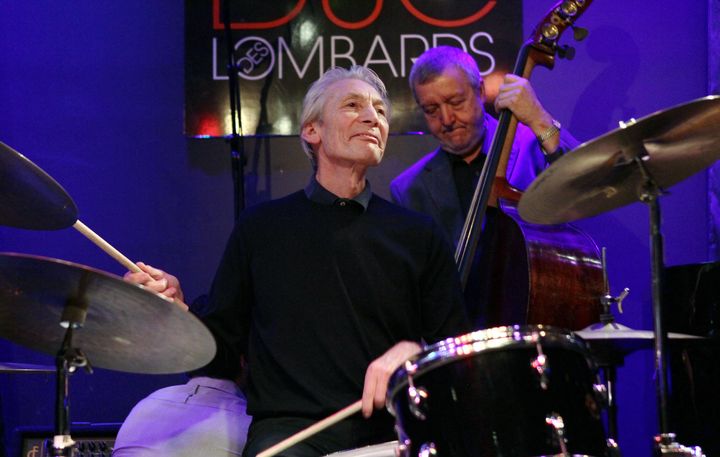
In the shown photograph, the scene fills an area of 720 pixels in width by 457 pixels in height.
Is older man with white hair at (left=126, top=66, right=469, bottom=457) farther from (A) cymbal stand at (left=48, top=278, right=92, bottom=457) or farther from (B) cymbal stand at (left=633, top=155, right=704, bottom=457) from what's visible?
(B) cymbal stand at (left=633, top=155, right=704, bottom=457)

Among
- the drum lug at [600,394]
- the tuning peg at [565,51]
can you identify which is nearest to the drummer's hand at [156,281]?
the drum lug at [600,394]

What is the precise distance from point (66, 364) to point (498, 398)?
0.99 meters

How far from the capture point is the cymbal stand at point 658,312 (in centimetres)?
248

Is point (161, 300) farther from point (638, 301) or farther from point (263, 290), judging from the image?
point (638, 301)

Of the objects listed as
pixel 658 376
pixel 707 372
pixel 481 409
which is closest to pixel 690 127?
pixel 658 376

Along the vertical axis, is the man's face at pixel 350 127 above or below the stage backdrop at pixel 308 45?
below

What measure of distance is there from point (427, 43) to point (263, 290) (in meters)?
1.74

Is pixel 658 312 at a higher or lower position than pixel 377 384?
higher

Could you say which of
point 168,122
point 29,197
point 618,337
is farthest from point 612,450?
point 168,122

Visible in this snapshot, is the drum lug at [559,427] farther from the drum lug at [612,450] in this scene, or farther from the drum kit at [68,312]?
the drum kit at [68,312]

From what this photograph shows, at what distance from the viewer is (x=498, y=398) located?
6.97 ft

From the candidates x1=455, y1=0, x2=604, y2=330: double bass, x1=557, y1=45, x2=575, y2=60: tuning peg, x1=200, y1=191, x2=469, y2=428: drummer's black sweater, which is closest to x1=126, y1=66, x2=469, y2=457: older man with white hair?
x1=200, y1=191, x2=469, y2=428: drummer's black sweater

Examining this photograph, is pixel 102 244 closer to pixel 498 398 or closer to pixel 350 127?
pixel 350 127

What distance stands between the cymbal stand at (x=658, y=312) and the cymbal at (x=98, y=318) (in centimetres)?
118
